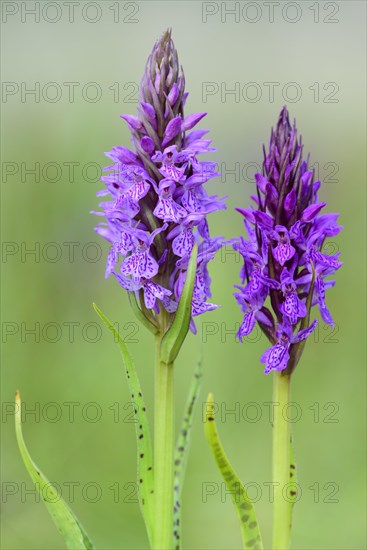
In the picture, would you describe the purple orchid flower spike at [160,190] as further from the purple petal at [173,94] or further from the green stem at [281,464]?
the green stem at [281,464]

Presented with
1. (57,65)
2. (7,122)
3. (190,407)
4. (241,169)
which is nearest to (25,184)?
(7,122)

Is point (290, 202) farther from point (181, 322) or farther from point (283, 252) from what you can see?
point (181, 322)

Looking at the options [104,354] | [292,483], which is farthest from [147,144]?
[104,354]

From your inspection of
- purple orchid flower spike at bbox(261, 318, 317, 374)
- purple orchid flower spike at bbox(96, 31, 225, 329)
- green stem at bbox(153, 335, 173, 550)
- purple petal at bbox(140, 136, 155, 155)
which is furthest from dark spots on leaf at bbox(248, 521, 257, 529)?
purple petal at bbox(140, 136, 155, 155)

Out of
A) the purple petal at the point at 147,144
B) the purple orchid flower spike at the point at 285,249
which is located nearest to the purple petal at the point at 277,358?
the purple orchid flower spike at the point at 285,249

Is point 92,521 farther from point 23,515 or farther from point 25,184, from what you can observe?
point 25,184
